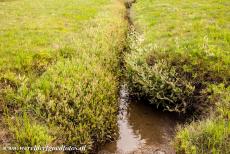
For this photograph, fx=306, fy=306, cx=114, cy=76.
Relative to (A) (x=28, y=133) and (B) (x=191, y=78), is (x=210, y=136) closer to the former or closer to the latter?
(B) (x=191, y=78)

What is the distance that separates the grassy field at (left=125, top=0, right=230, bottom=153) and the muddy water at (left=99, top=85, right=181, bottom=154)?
417 mm

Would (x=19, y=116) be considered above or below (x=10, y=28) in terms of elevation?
below

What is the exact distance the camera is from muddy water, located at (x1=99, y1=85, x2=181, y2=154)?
335 inches

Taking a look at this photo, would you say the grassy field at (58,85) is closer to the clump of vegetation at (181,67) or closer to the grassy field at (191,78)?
the clump of vegetation at (181,67)

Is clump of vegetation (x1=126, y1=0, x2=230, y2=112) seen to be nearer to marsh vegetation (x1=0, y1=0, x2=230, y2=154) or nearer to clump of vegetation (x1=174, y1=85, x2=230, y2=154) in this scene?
marsh vegetation (x1=0, y1=0, x2=230, y2=154)

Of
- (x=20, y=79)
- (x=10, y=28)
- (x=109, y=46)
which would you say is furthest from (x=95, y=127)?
(x=10, y=28)

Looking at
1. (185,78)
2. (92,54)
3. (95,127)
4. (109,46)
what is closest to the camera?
(95,127)

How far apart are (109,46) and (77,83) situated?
427 cm

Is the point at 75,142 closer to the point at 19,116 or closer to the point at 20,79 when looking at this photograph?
the point at 19,116

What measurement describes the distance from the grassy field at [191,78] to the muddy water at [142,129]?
42 centimetres

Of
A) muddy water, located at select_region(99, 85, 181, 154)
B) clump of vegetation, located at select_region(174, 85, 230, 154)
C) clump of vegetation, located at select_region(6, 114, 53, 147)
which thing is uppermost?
clump of vegetation, located at select_region(6, 114, 53, 147)

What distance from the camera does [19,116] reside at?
7422 millimetres

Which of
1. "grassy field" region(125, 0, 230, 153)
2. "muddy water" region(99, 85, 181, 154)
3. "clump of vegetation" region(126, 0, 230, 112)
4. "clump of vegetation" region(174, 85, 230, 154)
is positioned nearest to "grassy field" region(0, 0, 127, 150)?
"muddy water" region(99, 85, 181, 154)

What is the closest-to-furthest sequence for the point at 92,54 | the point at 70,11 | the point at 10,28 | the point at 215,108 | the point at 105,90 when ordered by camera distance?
the point at 215,108, the point at 105,90, the point at 92,54, the point at 10,28, the point at 70,11
